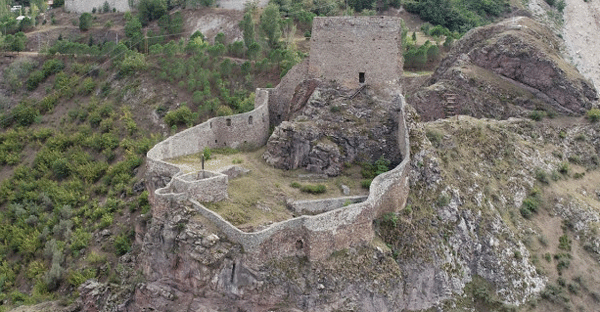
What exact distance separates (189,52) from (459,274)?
38717mm

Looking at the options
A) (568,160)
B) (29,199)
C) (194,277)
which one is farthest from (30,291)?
(568,160)

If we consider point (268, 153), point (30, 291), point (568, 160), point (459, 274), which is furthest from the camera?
point (568, 160)

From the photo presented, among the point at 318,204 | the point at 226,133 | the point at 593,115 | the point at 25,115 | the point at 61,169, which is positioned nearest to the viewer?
the point at 318,204

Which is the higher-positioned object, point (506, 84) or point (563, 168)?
point (506, 84)

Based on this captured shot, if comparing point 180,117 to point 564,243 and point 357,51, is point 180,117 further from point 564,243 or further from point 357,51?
point 564,243

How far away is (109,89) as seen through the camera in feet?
220

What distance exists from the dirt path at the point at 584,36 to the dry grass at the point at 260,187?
4440 centimetres

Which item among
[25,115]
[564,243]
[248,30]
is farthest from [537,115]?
[25,115]

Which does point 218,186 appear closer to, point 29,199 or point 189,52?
point 29,199

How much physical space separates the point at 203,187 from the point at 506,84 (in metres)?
31.7

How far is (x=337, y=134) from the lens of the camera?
144 ft

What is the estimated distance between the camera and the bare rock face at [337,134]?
4322cm

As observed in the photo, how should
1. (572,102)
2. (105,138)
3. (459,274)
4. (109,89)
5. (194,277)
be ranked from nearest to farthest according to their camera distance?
(194,277) < (459,274) < (572,102) < (105,138) < (109,89)

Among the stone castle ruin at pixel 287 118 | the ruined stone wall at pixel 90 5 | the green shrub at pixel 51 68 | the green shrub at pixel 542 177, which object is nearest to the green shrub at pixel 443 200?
the stone castle ruin at pixel 287 118
